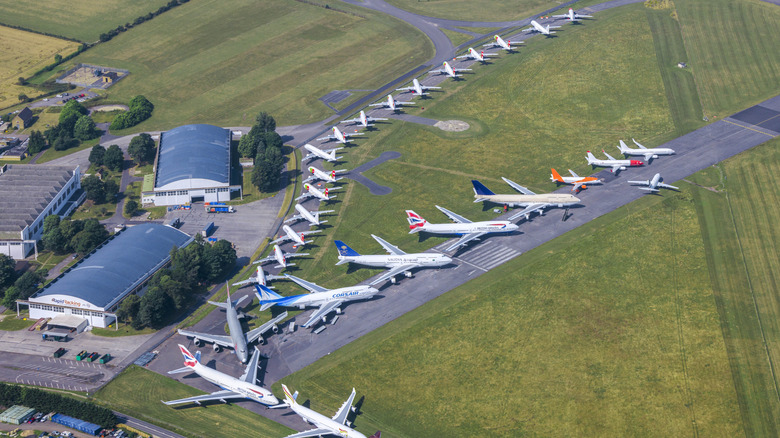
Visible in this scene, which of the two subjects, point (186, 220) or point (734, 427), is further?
point (186, 220)

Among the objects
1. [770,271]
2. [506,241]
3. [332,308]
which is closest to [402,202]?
[506,241]

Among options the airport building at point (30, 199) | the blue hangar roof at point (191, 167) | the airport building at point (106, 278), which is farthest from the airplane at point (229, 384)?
the blue hangar roof at point (191, 167)

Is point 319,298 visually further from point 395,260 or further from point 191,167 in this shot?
point 191,167

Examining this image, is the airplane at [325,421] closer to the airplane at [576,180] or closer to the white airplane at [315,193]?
the white airplane at [315,193]

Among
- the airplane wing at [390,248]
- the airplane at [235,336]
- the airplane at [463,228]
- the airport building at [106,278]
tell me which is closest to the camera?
the airplane at [235,336]

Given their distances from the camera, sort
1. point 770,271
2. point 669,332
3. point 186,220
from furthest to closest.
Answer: point 186,220 → point 770,271 → point 669,332

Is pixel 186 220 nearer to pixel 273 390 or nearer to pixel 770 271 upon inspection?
pixel 273 390
